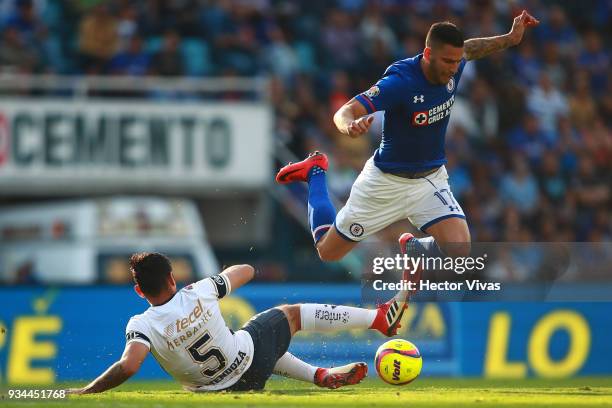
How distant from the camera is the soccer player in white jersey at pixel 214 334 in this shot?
33.3 feet

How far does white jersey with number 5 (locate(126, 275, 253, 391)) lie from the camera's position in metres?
10.2

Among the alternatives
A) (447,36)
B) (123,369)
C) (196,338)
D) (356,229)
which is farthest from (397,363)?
(447,36)

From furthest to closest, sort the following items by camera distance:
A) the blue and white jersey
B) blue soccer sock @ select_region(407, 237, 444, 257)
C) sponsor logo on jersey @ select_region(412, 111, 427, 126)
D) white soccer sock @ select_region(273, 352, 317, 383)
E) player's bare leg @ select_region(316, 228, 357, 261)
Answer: player's bare leg @ select_region(316, 228, 357, 261), blue soccer sock @ select_region(407, 237, 444, 257), sponsor logo on jersey @ select_region(412, 111, 427, 126), the blue and white jersey, white soccer sock @ select_region(273, 352, 317, 383)

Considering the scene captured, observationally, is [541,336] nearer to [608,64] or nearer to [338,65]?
[338,65]

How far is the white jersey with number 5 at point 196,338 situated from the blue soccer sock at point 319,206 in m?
2.08

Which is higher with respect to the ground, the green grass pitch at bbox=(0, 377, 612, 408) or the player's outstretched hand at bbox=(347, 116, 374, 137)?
the player's outstretched hand at bbox=(347, 116, 374, 137)

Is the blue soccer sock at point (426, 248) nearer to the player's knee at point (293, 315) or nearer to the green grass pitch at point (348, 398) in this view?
the green grass pitch at point (348, 398)

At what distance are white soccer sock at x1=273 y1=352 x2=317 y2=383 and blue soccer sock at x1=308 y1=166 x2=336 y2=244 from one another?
1.65m

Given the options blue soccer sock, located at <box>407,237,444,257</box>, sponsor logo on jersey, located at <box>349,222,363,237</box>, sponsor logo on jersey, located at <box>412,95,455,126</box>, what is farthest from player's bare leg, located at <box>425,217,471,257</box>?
sponsor logo on jersey, located at <box>412,95,455,126</box>

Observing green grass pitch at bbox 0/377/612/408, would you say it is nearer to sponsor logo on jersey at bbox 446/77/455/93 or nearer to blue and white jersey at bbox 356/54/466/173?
blue and white jersey at bbox 356/54/466/173

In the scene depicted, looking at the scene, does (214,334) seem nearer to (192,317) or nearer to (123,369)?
(192,317)

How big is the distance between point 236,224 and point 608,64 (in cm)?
829

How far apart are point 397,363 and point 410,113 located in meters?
2.16

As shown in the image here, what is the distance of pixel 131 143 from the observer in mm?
21344
